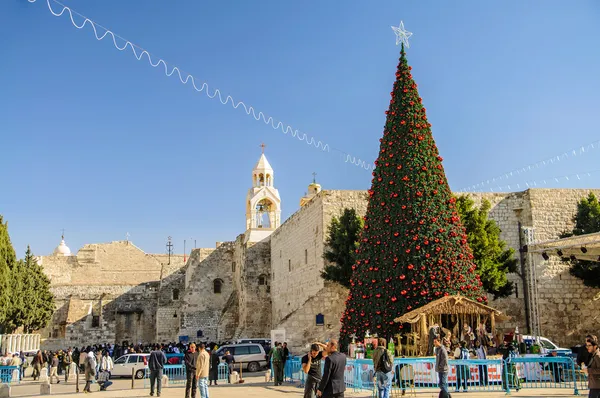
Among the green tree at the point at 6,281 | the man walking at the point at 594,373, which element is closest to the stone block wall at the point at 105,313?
the green tree at the point at 6,281

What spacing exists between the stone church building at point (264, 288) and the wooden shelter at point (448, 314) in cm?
894

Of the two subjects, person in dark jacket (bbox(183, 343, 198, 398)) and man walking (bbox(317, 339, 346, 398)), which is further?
person in dark jacket (bbox(183, 343, 198, 398))

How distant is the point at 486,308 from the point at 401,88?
6.10 meters

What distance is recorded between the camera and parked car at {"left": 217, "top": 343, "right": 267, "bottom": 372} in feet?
70.5

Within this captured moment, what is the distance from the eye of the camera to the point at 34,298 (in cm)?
3161

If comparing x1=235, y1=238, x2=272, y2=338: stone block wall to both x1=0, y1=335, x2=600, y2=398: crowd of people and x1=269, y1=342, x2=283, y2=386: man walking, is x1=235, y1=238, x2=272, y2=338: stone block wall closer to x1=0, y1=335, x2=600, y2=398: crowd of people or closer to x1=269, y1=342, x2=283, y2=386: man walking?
x1=0, y1=335, x2=600, y2=398: crowd of people

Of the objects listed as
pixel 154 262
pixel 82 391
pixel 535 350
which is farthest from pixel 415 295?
pixel 154 262

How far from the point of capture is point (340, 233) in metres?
23.1

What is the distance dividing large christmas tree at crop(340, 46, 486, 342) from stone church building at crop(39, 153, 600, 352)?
7.89 m

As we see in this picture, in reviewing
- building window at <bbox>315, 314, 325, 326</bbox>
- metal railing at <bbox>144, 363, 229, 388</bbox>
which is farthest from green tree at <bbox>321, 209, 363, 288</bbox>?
metal railing at <bbox>144, 363, 229, 388</bbox>

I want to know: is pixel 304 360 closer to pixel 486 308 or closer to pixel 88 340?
pixel 486 308

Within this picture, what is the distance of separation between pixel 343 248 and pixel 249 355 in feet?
16.6

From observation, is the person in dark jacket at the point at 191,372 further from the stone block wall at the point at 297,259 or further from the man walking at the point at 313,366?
the stone block wall at the point at 297,259

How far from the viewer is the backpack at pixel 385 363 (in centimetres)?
1036
